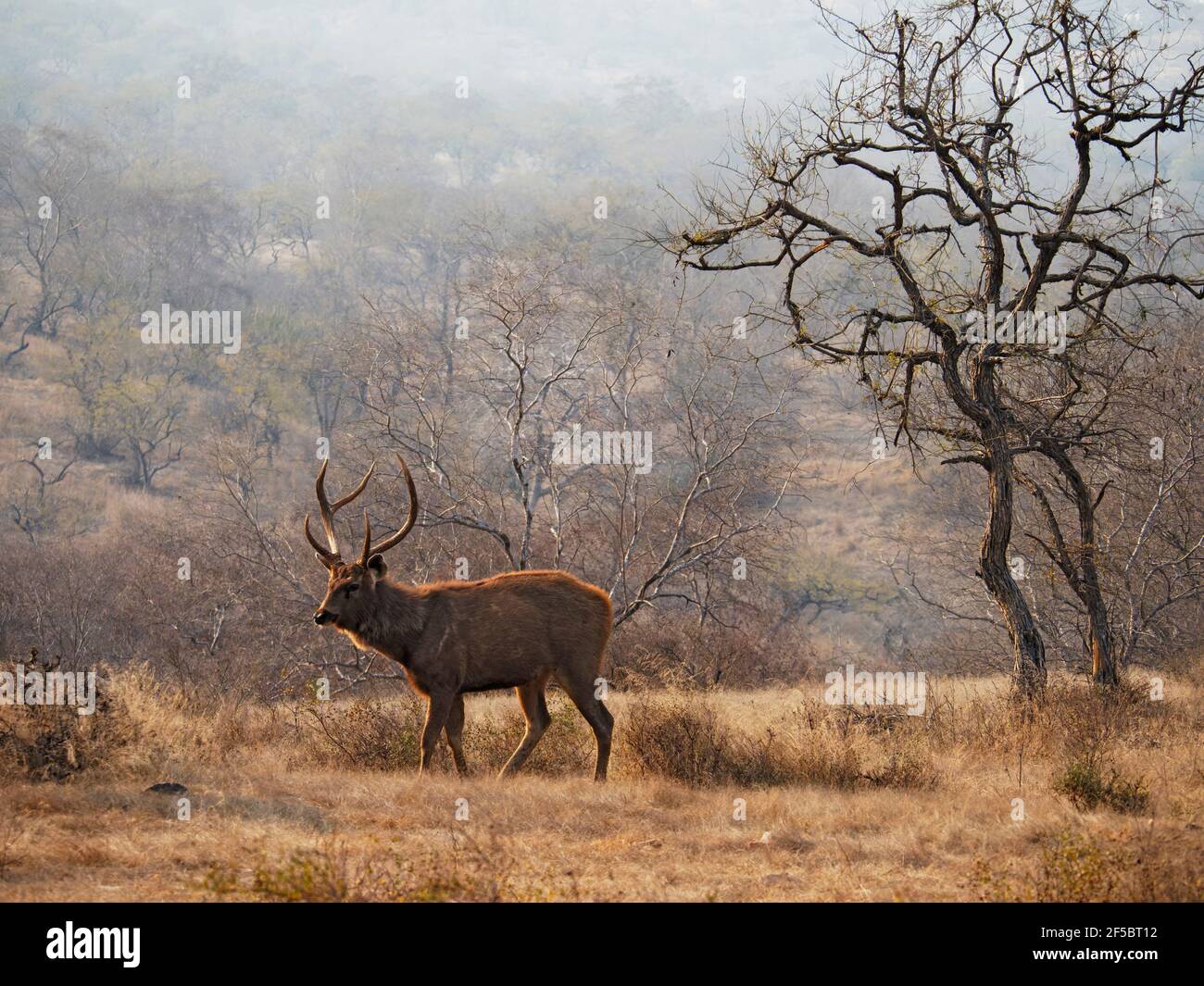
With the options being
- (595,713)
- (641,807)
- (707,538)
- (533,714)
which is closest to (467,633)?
(533,714)

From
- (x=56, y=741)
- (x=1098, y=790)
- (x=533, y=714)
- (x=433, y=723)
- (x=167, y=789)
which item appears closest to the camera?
(x=167, y=789)

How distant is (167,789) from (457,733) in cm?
271

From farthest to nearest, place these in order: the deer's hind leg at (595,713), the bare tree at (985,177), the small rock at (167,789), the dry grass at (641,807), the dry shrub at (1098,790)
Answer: the bare tree at (985,177) → the deer's hind leg at (595,713) → the dry shrub at (1098,790) → the small rock at (167,789) → the dry grass at (641,807)

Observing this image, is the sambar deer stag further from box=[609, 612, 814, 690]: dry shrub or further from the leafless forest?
box=[609, 612, 814, 690]: dry shrub

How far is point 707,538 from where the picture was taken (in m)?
20.8

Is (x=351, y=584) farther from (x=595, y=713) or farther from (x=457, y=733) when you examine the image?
(x=595, y=713)

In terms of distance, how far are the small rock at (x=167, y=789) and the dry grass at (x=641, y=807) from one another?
11 centimetres

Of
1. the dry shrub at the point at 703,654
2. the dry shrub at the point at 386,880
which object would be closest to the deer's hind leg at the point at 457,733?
the dry shrub at the point at 386,880

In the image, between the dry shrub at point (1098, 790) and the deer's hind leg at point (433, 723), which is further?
the deer's hind leg at point (433, 723)

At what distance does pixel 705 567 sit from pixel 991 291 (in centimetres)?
1201

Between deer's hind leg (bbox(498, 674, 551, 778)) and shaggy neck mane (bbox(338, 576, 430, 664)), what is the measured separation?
112 centimetres

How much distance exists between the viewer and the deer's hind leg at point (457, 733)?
10688mm

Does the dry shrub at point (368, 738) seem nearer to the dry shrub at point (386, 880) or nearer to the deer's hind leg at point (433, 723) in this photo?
the deer's hind leg at point (433, 723)

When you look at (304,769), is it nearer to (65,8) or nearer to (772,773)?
(772,773)
